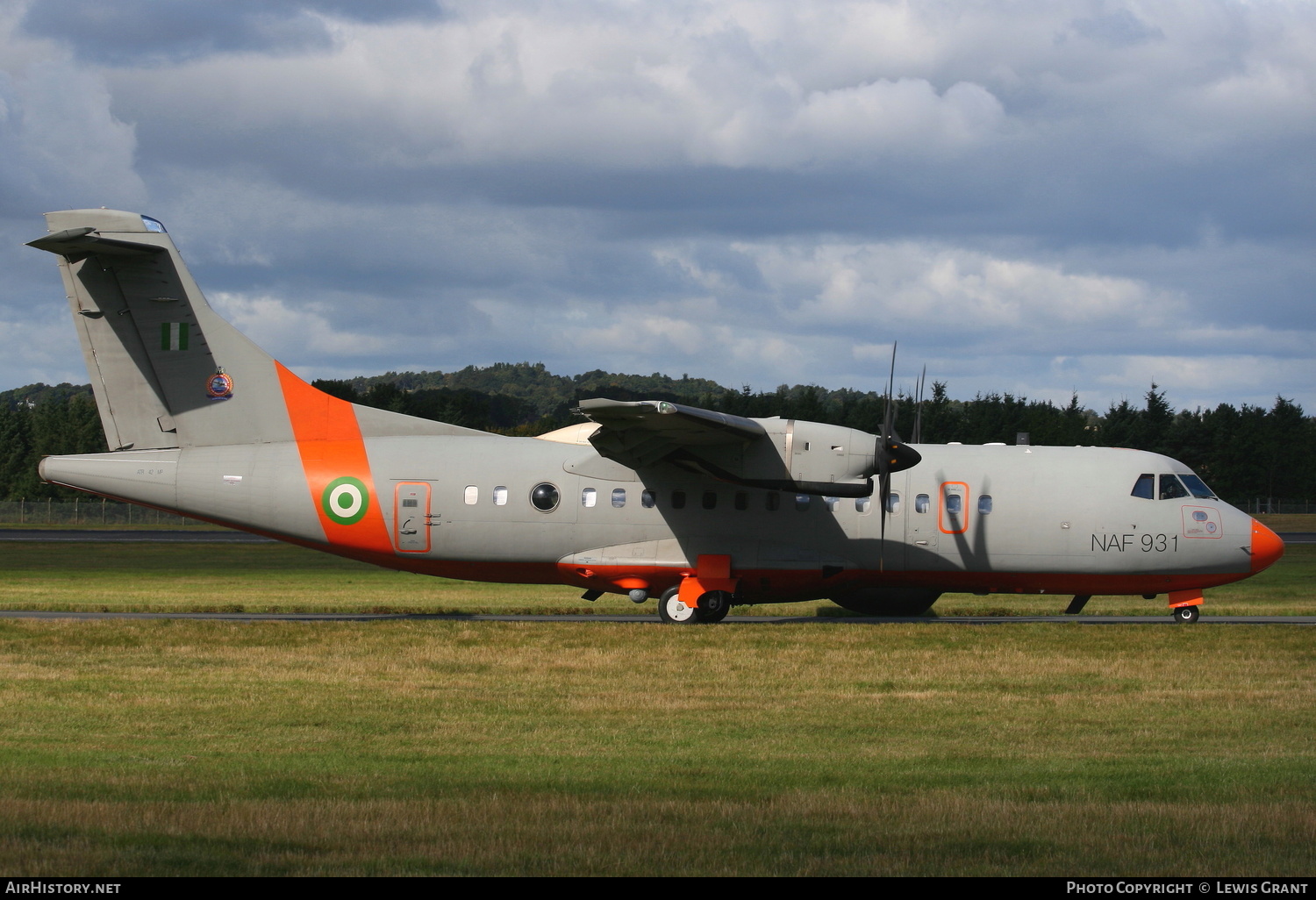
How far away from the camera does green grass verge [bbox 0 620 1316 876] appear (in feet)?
24.8

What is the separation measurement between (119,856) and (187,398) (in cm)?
1769

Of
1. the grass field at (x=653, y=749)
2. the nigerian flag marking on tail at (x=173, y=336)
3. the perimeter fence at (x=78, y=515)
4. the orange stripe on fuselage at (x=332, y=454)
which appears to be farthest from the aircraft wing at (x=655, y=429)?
the perimeter fence at (x=78, y=515)

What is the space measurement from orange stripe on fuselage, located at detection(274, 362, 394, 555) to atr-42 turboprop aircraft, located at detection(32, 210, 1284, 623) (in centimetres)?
4

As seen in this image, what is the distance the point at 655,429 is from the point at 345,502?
21.2 feet

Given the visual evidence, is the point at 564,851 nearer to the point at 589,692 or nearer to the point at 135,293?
the point at 589,692

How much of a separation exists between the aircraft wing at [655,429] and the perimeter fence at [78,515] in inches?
2440

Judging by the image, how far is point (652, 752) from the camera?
37.9 feet

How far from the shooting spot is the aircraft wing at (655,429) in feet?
66.4

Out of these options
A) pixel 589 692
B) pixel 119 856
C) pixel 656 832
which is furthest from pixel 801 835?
pixel 589 692

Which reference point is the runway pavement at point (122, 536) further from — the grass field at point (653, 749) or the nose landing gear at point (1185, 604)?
the nose landing gear at point (1185, 604)

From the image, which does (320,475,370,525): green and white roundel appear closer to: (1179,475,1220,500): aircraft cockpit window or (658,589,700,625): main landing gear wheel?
(658,589,700,625): main landing gear wheel

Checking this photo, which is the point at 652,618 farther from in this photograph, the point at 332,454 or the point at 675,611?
the point at 332,454

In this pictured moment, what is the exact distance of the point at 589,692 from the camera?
1526 centimetres

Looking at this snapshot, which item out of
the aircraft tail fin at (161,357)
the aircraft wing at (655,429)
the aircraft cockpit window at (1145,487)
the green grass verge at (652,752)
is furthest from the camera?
the aircraft cockpit window at (1145,487)
